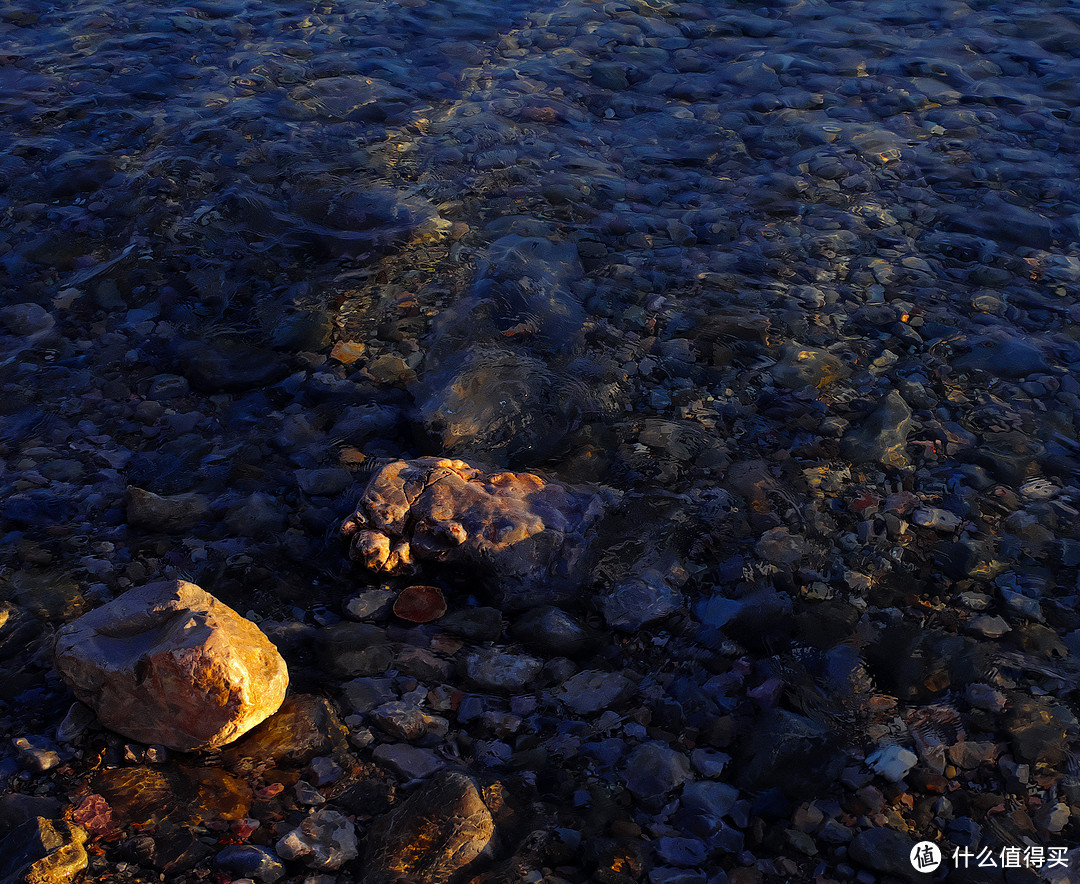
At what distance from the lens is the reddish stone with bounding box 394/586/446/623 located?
2.40 m

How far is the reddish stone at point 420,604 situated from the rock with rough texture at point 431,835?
21.3 inches

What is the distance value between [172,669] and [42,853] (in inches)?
16.4

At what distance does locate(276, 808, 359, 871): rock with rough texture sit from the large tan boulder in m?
0.28

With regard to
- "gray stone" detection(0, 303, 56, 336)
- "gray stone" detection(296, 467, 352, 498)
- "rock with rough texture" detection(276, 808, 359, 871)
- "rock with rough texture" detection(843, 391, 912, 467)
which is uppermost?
"gray stone" detection(0, 303, 56, 336)

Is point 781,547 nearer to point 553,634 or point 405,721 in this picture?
point 553,634

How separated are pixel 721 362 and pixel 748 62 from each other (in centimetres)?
304

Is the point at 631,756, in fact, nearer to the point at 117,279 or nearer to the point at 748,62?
the point at 117,279

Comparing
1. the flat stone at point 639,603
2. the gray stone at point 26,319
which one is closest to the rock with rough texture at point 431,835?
the flat stone at point 639,603

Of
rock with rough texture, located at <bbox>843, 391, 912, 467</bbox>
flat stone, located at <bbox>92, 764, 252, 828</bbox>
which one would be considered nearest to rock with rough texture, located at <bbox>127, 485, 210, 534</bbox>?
flat stone, located at <bbox>92, 764, 252, 828</bbox>

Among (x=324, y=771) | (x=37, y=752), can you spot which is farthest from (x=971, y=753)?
(x=37, y=752)

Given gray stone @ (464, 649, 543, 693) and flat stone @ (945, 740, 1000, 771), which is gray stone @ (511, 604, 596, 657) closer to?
gray stone @ (464, 649, 543, 693)

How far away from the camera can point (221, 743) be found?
197 centimetres

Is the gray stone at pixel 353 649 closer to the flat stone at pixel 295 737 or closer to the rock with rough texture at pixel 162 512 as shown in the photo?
the flat stone at pixel 295 737

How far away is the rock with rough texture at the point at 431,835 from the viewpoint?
1.82 meters
